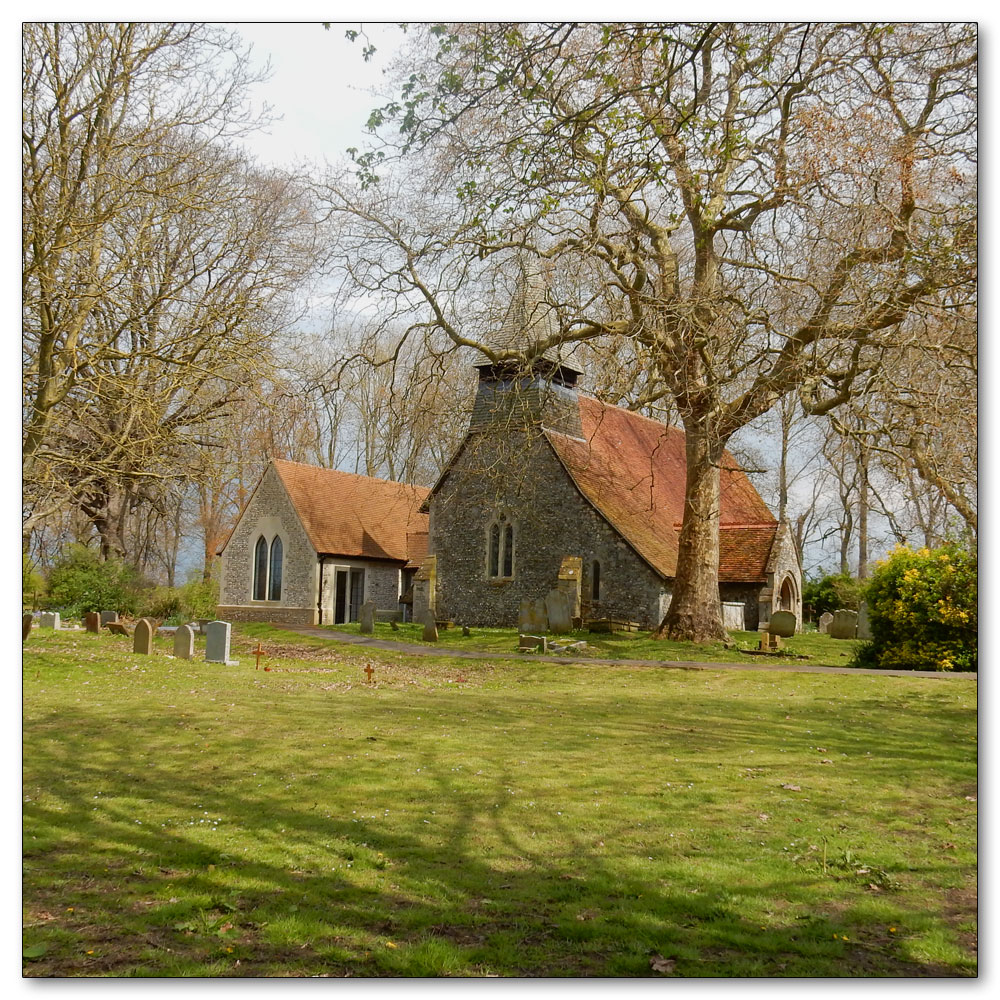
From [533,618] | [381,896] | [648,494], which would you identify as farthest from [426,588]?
[381,896]

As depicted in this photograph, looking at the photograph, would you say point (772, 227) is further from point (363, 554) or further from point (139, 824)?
point (363, 554)

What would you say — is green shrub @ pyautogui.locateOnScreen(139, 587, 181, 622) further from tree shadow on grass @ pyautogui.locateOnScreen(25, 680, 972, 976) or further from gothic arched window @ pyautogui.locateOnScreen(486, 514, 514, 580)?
gothic arched window @ pyautogui.locateOnScreen(486, 514, 514, 580)

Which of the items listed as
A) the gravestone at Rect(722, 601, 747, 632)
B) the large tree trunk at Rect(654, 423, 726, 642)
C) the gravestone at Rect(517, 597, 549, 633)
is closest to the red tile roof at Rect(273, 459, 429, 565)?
the gravestone at Rect(517, 597, 549, 633)

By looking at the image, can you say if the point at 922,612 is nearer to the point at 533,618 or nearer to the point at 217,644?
the point at 533,618

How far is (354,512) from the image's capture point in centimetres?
2670

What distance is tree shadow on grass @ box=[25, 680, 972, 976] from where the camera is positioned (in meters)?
3.61

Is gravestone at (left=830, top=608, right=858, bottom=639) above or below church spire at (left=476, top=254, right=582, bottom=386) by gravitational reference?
below

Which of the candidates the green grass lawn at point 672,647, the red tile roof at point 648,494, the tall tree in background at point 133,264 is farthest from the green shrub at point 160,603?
the red tile roof at point 648,494

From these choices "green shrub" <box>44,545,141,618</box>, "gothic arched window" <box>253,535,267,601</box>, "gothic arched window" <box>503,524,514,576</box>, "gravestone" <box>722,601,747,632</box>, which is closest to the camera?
"green shrub" <box>44,545,141,618</box>

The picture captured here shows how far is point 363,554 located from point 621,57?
861 inches

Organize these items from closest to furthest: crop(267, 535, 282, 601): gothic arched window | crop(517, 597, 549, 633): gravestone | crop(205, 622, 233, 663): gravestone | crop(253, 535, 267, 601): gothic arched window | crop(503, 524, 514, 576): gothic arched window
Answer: crop(205, 622, 233, 663): gravestone → crop(517, 597, 549, 633): gravestone → crop(503, 524, 514, 576): gothic arched window → crop(253, 535, 267, 601): gothic arched window → crop(267, 535, 282, 601): gothic arched window

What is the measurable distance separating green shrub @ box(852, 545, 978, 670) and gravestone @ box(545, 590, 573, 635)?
714cm

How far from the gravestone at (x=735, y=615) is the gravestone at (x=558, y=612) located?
3513 mm

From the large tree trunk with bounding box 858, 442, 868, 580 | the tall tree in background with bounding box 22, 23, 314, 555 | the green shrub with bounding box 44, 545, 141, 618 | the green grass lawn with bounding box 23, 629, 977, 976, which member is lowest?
the green grass lawn with bounding box 23, 629, 977, 976
